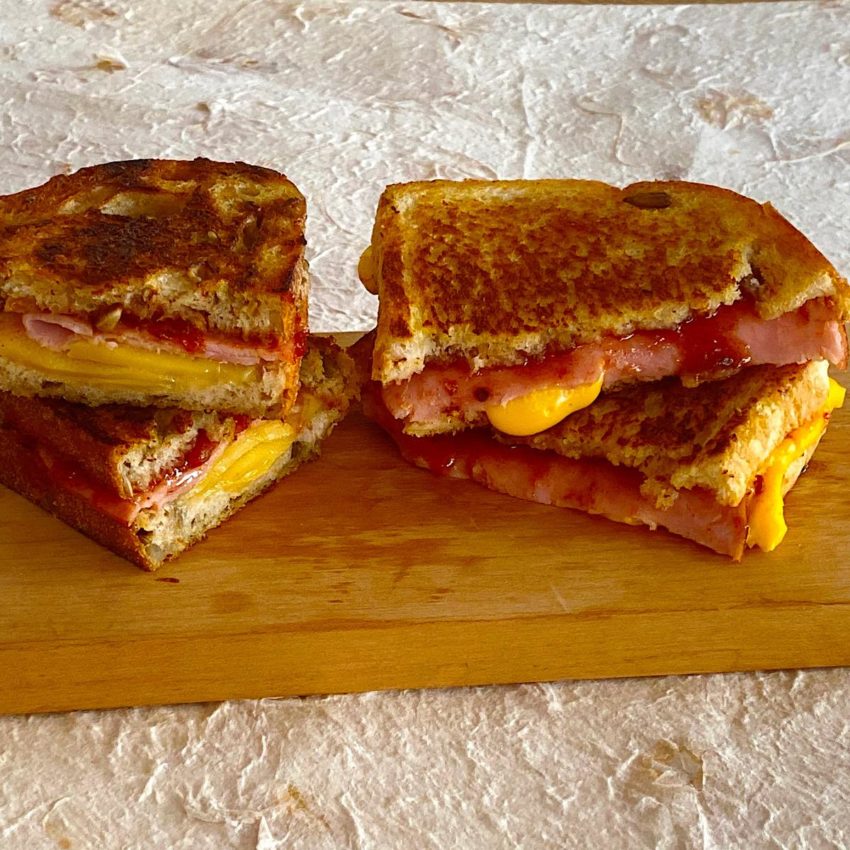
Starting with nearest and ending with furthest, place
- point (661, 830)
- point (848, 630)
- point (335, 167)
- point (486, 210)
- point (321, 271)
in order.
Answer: point (661, 830) < point (848, 630) < point (486, 210) < point (321, 271) < point (335, 167)

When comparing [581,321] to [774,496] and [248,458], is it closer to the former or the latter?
[774,496]

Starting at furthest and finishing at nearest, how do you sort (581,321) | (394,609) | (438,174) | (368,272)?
(438,174) → (368,272) → (581,321) → (394,609)

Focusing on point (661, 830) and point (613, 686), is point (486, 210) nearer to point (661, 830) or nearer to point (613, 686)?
point (613, 686)

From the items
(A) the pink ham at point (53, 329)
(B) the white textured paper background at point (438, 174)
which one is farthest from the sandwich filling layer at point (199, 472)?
(B) the white textured paper background at point (438, 174)

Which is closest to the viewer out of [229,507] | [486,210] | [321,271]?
[229,507]

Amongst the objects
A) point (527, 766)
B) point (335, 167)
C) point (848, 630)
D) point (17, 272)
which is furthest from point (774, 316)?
point (335, 167)

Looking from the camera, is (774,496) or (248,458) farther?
(248,458)

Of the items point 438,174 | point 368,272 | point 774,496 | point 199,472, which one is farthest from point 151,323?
point 438,174
